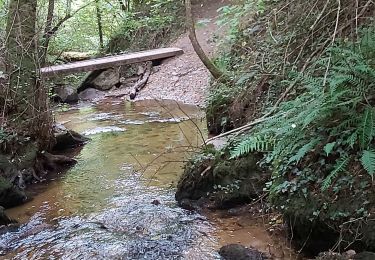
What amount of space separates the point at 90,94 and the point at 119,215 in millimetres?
9914

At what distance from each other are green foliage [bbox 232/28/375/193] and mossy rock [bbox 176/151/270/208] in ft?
2.01

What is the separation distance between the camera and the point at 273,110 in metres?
5.30

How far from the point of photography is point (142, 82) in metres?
14.5

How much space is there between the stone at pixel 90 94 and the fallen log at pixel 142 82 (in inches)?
47.8

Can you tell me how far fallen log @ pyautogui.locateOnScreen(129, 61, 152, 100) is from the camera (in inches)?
544

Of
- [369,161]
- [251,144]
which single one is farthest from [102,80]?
[369,161]

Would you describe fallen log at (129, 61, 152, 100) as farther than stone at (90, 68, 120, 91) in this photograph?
No

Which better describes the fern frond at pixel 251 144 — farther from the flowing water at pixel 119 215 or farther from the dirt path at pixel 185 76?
the dirt path at pixel 185 76

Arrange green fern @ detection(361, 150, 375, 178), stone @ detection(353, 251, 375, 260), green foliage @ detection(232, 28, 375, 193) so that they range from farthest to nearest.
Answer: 1. green foliage @ detection(232, 28, 375, 193)
2. green fern @ detection(361, 150, 375, 178)
3. stone @ detection(353, 251, 375, 260)

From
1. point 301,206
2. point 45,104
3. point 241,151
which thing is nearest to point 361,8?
point 241,151

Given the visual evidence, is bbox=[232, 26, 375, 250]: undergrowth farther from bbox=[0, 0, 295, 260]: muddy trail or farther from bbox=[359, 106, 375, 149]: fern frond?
bbox=[0, 0, 295, 260]: muddy trail

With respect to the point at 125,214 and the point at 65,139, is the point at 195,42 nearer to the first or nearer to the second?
the point at 65,139

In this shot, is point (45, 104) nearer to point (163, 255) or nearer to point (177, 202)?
point (177, 202)

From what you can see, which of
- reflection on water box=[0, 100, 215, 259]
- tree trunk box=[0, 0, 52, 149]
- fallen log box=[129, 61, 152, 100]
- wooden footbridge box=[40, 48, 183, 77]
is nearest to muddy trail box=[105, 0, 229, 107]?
fallen log box=[129, 61, 152, 100]
